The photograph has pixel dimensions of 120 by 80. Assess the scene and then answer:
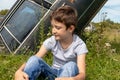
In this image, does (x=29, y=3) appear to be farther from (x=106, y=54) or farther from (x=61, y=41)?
(x=61, y=41)

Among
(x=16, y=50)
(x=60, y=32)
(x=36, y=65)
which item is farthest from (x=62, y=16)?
(x=16, y=50)

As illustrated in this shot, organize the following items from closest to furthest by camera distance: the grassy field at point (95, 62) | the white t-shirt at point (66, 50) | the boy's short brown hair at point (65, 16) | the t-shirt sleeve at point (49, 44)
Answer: the boy's short brown hair at point (65, 16) → the white t-shirt at point (66, 50) → the t-shirt sleeve at point (49, 44) → the grassy field at point (95, 62)

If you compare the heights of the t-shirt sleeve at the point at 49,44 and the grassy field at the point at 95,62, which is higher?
the t-shirt sleeve at the point at 49,44

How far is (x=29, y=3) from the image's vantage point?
10359 mm

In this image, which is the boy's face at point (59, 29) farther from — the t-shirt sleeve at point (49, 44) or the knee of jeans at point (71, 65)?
the knee of jeans at point (71, 65)

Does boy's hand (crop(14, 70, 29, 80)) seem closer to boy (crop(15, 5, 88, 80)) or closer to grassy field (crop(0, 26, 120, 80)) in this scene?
A: boy (crop(15, 5, 88, 80))

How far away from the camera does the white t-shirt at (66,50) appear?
569 centimetres

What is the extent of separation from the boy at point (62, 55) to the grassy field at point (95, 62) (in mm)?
1027

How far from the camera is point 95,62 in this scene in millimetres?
8133

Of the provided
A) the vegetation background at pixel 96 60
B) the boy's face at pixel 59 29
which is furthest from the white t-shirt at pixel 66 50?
the vegetation background at pixel 96 60

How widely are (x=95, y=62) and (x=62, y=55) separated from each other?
240 centimetres

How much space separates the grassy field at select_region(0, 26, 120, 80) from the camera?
6.97 meters

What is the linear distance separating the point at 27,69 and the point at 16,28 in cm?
499

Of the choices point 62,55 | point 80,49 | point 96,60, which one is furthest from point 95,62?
point 80,49
